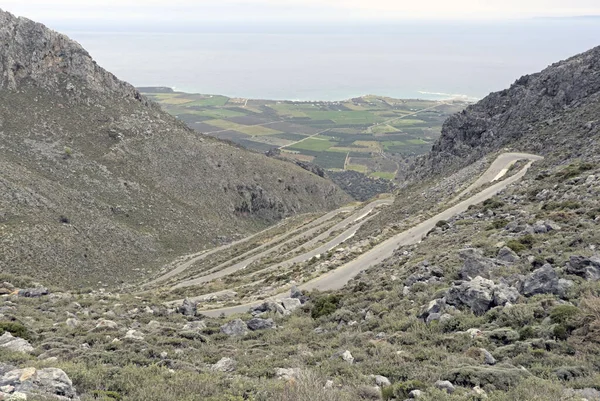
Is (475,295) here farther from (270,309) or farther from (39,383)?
(39,383)

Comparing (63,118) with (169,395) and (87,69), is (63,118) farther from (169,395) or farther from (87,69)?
(169,395)

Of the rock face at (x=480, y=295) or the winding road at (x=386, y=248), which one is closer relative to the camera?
the rock face at (x=480, y=295)

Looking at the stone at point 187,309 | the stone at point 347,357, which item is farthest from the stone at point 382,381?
the stone at point 187,309

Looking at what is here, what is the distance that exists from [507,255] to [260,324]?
9.41m

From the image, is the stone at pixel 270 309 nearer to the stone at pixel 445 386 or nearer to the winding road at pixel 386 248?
the winding road at pixel 386 248

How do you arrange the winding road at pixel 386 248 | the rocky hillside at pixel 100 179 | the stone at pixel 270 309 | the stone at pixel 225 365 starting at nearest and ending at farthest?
the stone at pixel 225 365
the stone at pixel 270 309
the winding road at pixel 386 248
the rocky hillside at pixel 100 179

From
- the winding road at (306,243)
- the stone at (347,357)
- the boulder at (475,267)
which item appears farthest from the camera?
the winding road at (306,243)

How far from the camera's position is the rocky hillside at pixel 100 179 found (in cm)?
4225

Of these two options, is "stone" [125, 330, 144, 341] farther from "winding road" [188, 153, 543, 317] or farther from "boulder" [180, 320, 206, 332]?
"winding road" [188, 153, 543, 317]

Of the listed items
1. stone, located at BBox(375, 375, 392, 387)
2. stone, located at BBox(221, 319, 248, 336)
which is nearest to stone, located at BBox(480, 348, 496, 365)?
stone, located at BBox(375, 375, 392, 387)

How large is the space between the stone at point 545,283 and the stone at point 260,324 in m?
8.43

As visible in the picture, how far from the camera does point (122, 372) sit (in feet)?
30.3

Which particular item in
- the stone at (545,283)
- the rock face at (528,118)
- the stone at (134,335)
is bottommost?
the stone at (134,335)

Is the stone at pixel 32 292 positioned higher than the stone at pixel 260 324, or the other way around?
the stone at pixel 260 324
